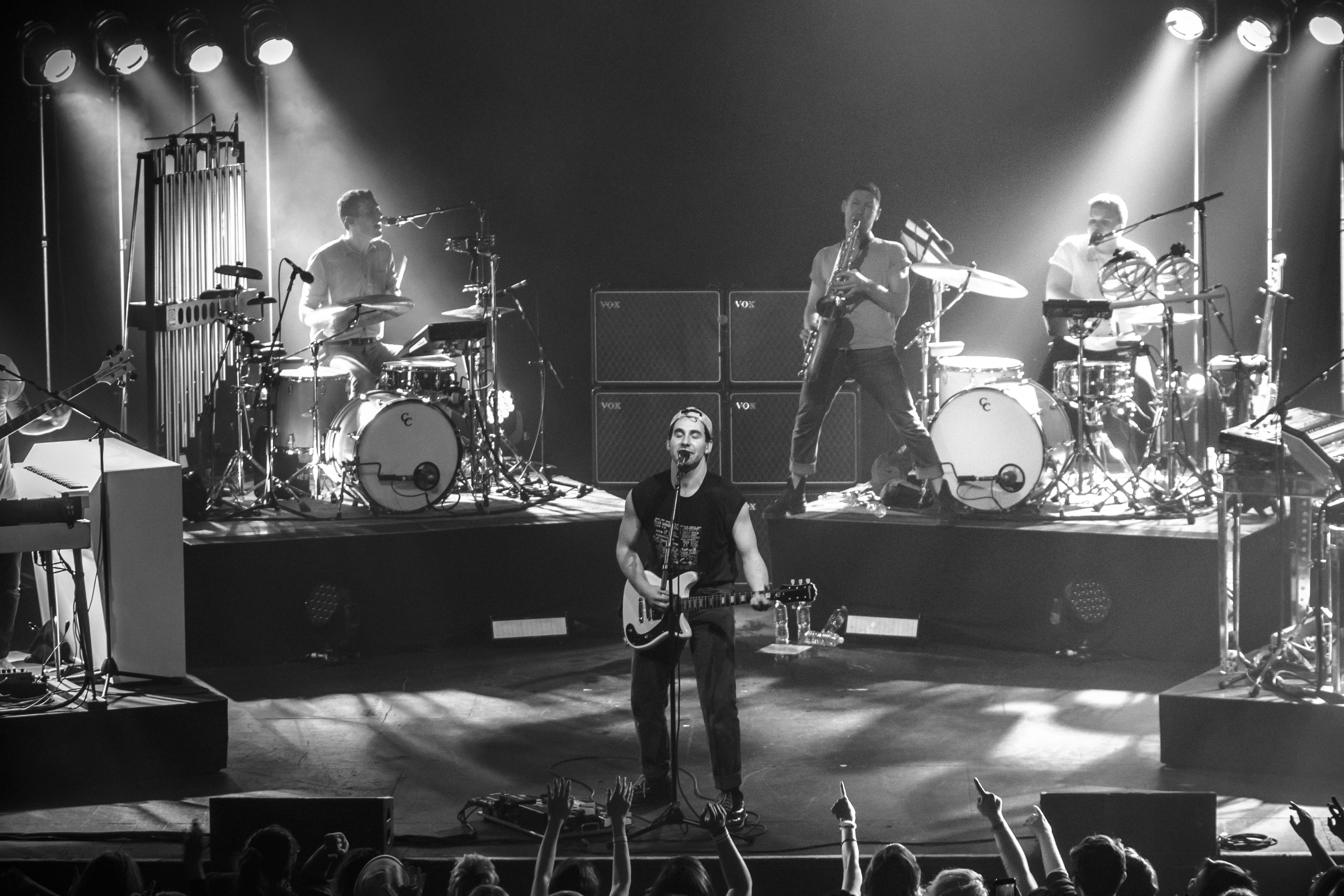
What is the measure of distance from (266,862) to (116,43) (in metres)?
9.91

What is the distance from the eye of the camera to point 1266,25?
42.3 feet

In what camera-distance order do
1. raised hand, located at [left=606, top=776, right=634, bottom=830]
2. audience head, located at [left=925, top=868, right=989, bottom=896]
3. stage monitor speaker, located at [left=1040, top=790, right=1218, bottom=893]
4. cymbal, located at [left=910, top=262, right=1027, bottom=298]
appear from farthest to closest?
cymbal, located at [left=910, top=262, right=1027, bottom=298] → stage monitor speaker, located at [left=1040, top=790, right=1218, bottom=893] → raised hand, located at [left=606, top=776, right=634, bottom=830] → audience head, located at [left=925, top=868, right=989, bottom=896]

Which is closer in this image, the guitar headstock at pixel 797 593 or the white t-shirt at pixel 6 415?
the guitar headstock at pixel 797 593

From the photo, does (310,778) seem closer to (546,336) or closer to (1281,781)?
(1281,781)

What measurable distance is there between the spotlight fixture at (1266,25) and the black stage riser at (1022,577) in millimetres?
4624

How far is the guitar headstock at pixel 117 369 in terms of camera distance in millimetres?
8750

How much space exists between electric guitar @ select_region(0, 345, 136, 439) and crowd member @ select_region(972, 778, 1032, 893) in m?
5.30

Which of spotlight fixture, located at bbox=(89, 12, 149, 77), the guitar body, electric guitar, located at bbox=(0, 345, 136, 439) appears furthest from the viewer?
spotlight fixture, located at bbox=(89, 12, 149, 77)

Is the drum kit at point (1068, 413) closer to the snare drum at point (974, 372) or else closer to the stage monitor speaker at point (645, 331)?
the snare drum at point (974, 372)

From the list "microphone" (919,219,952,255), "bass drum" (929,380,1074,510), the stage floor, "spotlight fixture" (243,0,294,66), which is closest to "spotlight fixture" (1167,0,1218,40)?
"microphone" (919,219,952,255)

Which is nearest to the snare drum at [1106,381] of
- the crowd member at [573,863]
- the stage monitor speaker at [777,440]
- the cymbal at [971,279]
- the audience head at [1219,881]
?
the cymbal at [971,279]

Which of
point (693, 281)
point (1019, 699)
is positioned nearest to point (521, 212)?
point (693, 281)

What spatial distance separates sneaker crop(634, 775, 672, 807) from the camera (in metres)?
7.46

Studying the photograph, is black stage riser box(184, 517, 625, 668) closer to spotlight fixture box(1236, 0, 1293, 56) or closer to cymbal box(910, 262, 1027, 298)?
cymbal box(910, 262, 1027, 298)
